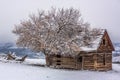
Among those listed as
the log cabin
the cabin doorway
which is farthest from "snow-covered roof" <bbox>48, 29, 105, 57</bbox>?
the cabin doorway

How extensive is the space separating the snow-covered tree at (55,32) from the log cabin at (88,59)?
1241mm

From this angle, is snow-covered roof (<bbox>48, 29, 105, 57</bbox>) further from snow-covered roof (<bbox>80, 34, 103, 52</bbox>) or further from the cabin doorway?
the cabin doorway

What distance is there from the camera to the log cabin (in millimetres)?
52406

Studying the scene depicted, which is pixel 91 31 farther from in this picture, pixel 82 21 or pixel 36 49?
pixel 36 49

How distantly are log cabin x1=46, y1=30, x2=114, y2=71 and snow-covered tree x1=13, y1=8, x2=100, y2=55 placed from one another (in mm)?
1241

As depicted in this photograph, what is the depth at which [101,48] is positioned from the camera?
53344 millimetres

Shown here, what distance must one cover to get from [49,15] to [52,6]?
1.70 metres

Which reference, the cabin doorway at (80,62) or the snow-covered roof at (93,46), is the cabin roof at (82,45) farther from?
the cabin doorway at (80,62)

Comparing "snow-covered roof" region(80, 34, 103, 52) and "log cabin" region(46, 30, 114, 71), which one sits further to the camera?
"log cabin" region(46, 30, 114, 71)

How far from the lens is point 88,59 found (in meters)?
52.9

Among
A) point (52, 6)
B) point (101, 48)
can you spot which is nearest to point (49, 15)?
point (52, 6)

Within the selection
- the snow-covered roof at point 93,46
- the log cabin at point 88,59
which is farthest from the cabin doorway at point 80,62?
the snow-covered roof at point 93,46

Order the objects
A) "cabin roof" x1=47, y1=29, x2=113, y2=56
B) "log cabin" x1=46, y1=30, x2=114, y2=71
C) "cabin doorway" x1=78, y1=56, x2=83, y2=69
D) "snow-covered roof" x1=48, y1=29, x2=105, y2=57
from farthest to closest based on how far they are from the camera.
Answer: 1. "cabin doorway" x1=78, y1=56, x2=83, y2=69
2. "log cabin" x1=46, y1=30, x2=114, y2=71
3. "cabin roof" x1=47, y1=29, x2=113, y2=56
4. "snow-covered roof" x1=48, y1=29, x2=105, y2=57

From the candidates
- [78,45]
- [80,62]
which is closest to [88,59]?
[80,62]
